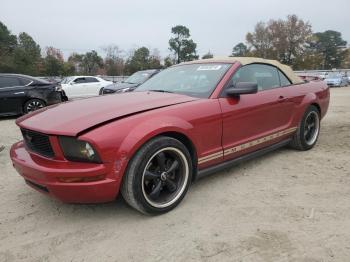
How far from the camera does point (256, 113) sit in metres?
4.12

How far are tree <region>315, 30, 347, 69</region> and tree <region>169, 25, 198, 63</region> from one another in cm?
2935

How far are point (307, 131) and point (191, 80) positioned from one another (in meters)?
2.27

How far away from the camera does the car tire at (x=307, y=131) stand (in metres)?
5.05

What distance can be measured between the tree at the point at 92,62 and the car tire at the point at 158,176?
58.3 meters

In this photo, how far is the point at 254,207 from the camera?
3334mm

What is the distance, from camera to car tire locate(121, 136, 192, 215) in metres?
2.98

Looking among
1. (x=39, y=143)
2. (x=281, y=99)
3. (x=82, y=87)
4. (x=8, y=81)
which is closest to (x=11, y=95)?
(x=8, y=81)

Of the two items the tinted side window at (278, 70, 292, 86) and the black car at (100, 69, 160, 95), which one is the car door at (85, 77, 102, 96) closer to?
the black car at (100, 69, 160, 95)

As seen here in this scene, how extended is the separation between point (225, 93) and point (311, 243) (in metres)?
1.78

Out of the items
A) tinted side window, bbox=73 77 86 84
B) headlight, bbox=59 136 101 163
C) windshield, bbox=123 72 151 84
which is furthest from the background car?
headlight, bbox=59 136 101 163

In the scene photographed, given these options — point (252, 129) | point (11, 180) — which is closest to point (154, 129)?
point (252, 129)

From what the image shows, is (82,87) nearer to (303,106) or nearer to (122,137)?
(303,106)

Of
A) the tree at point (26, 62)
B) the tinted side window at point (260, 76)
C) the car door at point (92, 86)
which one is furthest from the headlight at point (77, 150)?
the tree at point (26, 62)

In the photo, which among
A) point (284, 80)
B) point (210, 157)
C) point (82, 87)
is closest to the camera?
point (210, 157)
